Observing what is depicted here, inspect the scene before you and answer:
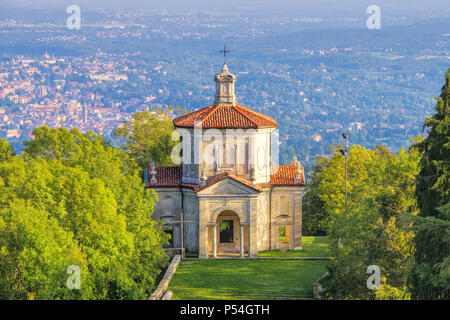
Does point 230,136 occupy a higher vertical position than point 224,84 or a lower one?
lower

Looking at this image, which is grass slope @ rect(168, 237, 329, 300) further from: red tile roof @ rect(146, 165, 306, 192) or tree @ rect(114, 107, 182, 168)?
tree @ rect(114, 107, 182, 168)

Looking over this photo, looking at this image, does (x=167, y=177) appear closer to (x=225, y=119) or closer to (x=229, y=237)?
(x=225, y=119)

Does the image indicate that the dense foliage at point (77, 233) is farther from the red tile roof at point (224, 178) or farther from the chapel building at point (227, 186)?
the red tile roof at point (224, 178)

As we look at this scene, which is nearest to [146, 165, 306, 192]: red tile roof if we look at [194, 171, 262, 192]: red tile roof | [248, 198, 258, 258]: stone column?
[194, 171, 262, 192]: red tile roof

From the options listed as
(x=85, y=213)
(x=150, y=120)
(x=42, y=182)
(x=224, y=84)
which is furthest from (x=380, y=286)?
(x=150, y=120)
